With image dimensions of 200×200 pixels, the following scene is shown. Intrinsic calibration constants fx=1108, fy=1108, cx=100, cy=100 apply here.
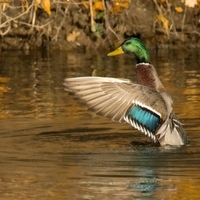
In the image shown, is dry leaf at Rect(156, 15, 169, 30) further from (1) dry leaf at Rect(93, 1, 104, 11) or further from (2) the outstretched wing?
(2) the outstretched wing

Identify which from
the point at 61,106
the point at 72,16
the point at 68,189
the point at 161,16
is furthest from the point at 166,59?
the point at 68,189

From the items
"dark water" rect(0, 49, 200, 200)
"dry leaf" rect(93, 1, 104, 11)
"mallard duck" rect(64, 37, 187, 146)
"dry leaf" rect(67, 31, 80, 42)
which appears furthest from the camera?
"dry leaf" rect(67, 31, 80, 42)

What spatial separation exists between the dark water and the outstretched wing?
0.27m

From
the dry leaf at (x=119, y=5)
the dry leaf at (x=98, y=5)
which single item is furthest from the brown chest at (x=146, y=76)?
the dry leaf at (x=98, y=5)

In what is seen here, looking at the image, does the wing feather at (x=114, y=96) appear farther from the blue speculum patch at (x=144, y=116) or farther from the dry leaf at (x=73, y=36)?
the dry leaf at (x=73, y=36)

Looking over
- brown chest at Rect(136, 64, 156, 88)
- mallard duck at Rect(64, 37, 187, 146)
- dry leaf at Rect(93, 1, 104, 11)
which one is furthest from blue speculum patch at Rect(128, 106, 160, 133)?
dry leaf at Rect(93, 1, 104, 11)

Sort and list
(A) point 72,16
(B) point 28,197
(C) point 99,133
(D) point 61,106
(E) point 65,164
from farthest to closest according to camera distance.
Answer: (A) point 72,16 < (D) point 61,106 < (C) point 99,133 < (E) point 65,164 < (B) point 28,197

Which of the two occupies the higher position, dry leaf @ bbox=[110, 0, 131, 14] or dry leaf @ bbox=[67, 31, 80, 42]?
dry leaf @ bbox=[110, 0, 131, 14]

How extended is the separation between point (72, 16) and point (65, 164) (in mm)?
7614

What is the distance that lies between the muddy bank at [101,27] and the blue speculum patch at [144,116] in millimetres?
6209

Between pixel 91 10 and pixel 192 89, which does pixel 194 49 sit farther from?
pixel 192 89

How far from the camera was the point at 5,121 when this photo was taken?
988 cm

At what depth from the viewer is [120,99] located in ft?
28.6

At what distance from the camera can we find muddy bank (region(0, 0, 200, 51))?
15.1 metres
